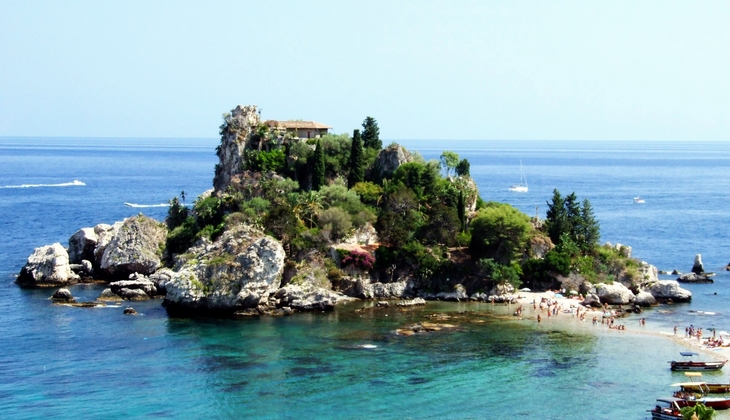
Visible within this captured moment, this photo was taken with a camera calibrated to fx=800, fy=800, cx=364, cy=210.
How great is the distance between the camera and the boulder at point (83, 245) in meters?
82.6

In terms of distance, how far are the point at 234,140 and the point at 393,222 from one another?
22.7 meters

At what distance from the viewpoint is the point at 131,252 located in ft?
256

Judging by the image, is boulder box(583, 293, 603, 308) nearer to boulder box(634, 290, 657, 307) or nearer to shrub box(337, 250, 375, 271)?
boulder box(634, 290, 657, 307)

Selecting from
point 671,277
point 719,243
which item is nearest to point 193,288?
point 671,277

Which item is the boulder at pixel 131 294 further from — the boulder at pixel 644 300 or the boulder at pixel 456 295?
the boulder at pixel 644 300

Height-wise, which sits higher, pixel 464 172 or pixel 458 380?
pixel 464 172

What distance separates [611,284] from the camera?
73.8 metres

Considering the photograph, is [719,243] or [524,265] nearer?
[524,265]

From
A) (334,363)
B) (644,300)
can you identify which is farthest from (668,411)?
(644,300)

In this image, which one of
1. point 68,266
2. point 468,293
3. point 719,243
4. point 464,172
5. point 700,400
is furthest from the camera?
point 719,243

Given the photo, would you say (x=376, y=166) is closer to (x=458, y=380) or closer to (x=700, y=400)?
(x=458, y=380)

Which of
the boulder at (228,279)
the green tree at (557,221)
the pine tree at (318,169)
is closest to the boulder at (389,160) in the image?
the pine tree at (318,169)

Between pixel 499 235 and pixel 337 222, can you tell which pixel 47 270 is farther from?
pixel 499 235

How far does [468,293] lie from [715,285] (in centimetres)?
2815
